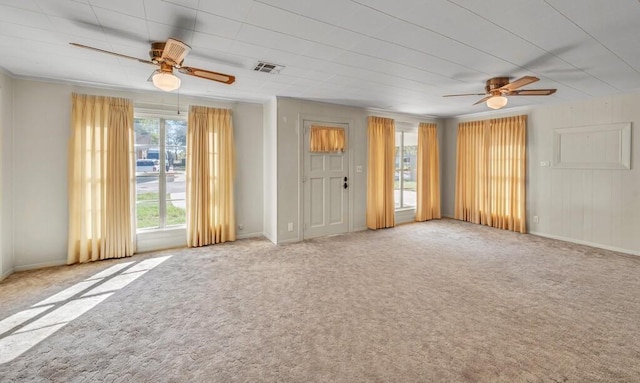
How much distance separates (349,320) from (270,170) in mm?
3219

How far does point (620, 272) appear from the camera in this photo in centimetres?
365

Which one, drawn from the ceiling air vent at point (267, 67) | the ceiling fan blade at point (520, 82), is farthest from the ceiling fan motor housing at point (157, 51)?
the ceiling fan blade at point (520, 82)

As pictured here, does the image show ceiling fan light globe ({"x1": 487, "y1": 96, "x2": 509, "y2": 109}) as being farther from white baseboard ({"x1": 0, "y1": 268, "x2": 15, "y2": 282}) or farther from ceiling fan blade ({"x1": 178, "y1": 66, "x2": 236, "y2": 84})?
white baseboard ({"x1": 0, "y1": 268, "x2": 15, "y2": 282})

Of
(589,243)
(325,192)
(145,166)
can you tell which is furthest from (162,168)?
(589,243)

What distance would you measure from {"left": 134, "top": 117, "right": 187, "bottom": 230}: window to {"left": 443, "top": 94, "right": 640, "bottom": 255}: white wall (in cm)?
637

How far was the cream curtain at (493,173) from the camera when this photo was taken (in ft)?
18.6

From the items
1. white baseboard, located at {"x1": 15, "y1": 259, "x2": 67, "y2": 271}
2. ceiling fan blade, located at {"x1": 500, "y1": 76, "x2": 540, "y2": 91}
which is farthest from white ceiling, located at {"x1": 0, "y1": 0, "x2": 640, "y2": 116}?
white baseboard, located at {"x1": 15, "y1": 259, "x2": 67, "y2": 271}

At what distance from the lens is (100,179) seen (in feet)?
13.4

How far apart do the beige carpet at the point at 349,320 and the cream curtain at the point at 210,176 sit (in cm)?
61

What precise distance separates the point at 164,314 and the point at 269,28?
2.72 m

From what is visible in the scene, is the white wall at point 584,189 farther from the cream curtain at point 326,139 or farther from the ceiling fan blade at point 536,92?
the cream curtain at point 326,139

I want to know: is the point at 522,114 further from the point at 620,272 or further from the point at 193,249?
the point at 193,249

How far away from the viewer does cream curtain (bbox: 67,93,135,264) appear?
12.9 ft

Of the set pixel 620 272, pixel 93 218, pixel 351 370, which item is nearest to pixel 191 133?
pixel 93 218
